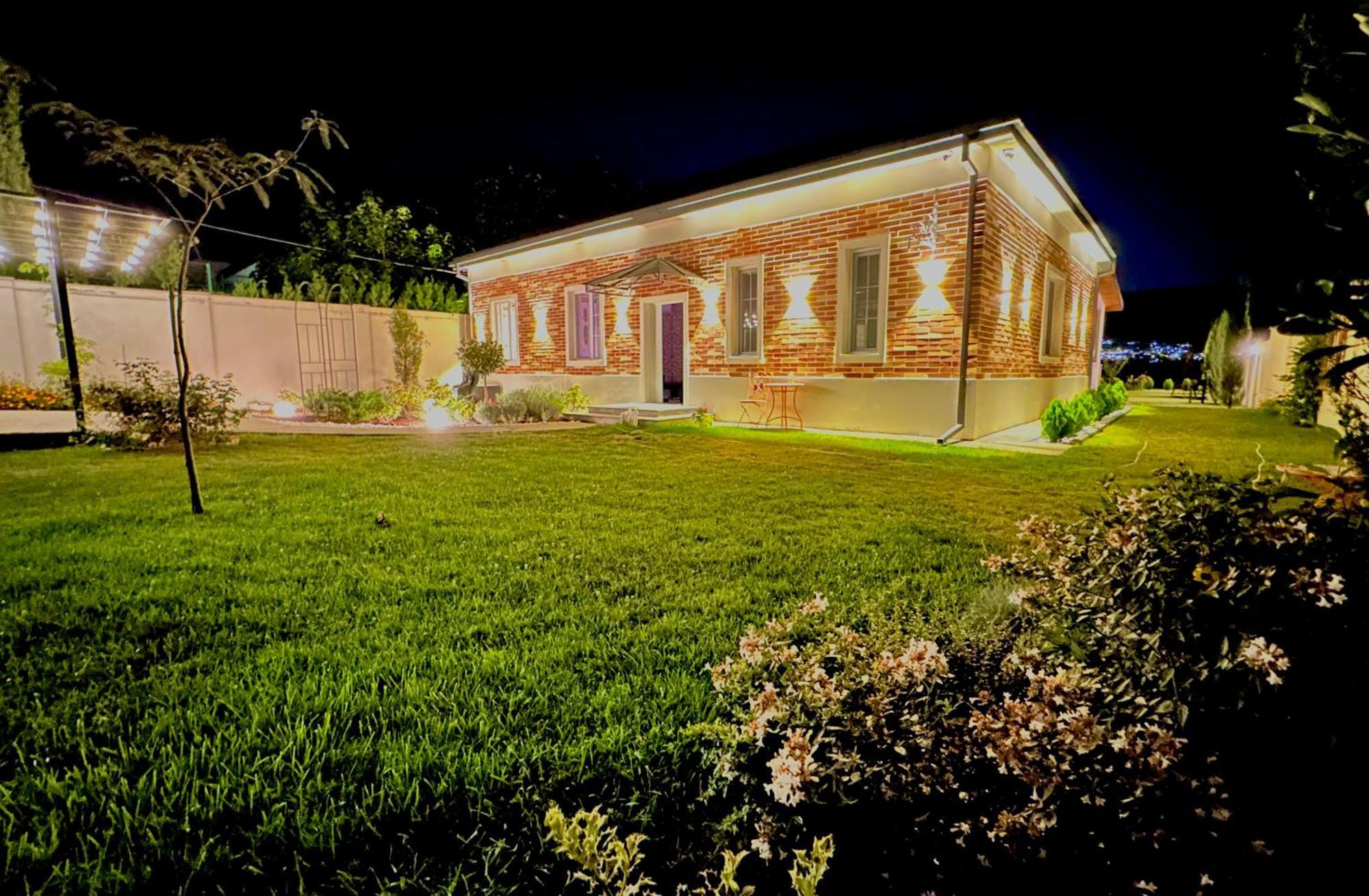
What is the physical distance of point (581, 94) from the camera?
17141 millimetres

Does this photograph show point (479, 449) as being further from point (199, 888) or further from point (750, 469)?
point (199, 888)

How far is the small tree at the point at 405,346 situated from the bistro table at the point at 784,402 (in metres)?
11.1

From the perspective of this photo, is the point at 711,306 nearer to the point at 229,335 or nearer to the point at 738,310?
the point at 738,310

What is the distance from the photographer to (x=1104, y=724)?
1.27 m

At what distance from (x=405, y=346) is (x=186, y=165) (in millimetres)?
13725

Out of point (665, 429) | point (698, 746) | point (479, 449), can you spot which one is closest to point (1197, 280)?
point (665, 429)

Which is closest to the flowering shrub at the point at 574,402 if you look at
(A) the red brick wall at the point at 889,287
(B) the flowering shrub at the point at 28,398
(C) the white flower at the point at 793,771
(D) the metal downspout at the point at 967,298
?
(A) the red brick wall at the point at 889,287

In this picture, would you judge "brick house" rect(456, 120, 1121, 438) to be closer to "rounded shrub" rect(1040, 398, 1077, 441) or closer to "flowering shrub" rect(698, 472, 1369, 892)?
"rounded shrub" rect(1040, 398, 1077, 441)

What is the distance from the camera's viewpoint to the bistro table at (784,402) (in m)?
10.6

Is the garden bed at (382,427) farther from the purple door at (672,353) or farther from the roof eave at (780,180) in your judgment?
the roof eave at (780,180)

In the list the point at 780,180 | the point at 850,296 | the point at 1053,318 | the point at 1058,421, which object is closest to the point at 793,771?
the point at 1058,421

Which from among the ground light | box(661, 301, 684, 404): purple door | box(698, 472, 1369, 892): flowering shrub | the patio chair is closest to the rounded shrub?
the patio chair

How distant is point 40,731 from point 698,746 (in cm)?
217

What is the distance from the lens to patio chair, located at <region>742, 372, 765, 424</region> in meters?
11.2
